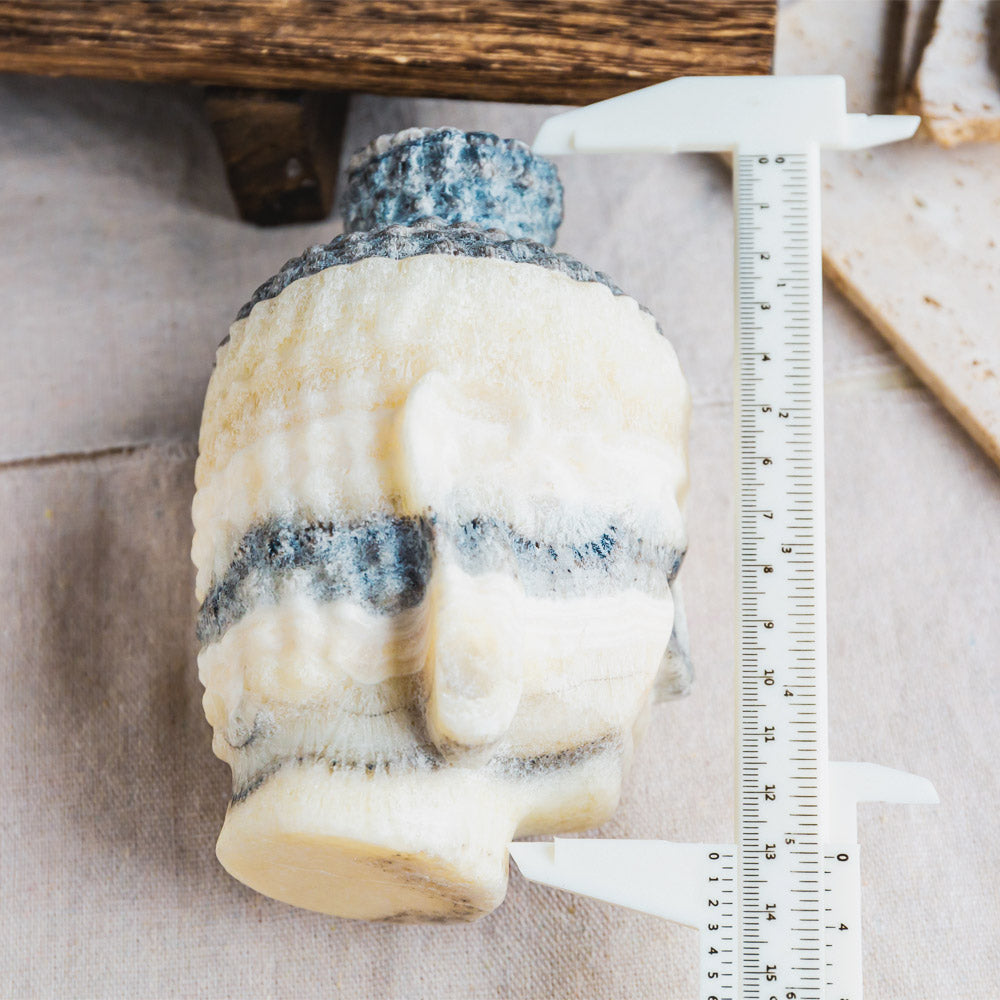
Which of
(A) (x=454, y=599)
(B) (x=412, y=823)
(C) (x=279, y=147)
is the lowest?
(B) (x=412, y=823)

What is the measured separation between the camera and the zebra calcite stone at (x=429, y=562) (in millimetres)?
671

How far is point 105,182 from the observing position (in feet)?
3.73

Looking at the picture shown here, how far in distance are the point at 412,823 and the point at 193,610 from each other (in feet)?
1.32

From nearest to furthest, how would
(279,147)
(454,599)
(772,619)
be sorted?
(454,599)
(772,619)
(279,147)

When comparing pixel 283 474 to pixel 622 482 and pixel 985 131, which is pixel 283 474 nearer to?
pixel 622 482

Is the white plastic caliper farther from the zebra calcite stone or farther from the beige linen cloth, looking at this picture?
the beige linen cloth

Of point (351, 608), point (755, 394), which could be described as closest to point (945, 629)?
point (755, 394)

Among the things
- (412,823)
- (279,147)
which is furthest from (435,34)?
(412,823)

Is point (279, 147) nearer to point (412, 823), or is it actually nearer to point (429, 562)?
point (429, 562)

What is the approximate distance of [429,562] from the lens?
672 millimetres

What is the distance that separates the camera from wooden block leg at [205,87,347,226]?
0.98 metres

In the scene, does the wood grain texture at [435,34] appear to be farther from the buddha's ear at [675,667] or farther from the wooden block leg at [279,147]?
the buddha's ear at [675,667]

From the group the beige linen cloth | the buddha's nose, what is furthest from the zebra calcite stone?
the beige linen cloth

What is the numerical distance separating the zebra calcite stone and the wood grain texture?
0.85ft
